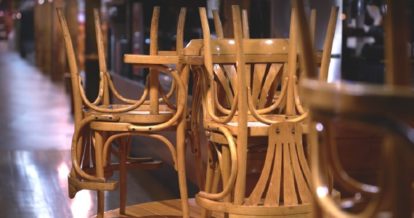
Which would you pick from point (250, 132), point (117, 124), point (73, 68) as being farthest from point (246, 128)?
point (73, 68)

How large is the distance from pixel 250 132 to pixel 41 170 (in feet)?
10.3

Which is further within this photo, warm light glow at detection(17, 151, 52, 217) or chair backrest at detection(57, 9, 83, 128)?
warm light glow at detection(17, 151, 52, 217)

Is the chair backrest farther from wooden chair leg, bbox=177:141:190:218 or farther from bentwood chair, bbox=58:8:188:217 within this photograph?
wooden chair leg, bbox=177:141:190:218

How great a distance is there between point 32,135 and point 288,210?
17.3ft

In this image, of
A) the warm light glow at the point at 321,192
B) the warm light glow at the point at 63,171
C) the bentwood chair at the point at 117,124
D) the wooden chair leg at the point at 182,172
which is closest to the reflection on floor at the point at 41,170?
the warm light glow at the point at 63,171

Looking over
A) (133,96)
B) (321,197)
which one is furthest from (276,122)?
(133,96)

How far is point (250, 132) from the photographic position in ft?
9.14

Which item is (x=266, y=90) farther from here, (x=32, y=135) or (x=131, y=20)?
(x=131, y=20)

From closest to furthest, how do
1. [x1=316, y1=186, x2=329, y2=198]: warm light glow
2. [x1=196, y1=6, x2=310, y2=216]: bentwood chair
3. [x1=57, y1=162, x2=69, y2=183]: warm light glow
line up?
[x1=316, y1=186, x2=329, y2=198]: warm light glow < [x1=196, y1=6, x2=310, y2=216]: bentwood chair < [x1=57, y1=162, x2=69, y2=183]: warm light glow

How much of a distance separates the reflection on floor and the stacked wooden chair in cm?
139

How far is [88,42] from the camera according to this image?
8.20 m

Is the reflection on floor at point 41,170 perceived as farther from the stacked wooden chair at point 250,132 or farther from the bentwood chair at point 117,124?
the stacked wooden chair at point 250,132

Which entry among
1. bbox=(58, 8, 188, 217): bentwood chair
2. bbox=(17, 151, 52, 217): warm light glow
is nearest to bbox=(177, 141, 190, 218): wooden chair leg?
bbox=(58, 8, 188, 217): bentwood chair

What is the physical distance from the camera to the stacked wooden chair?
272 cm
